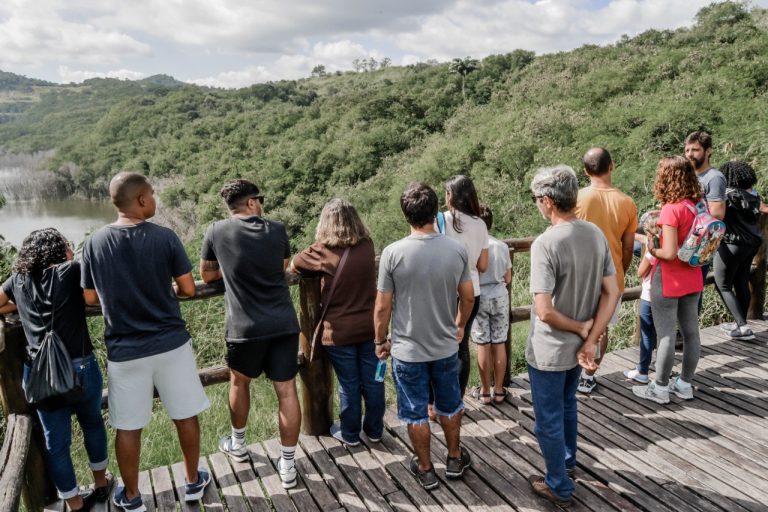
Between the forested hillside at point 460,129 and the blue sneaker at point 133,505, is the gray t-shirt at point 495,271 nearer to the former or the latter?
the blue sneaker at point 133,505

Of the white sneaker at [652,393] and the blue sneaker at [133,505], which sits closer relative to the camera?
the blue sneaker at [133,505]

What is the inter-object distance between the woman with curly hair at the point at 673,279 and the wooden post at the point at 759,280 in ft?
6.86

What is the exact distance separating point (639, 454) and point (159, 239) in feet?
9.36

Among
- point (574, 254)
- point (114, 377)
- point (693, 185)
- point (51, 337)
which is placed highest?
point (693, 185)

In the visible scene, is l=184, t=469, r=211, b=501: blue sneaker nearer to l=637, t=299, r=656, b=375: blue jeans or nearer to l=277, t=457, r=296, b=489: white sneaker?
l=277, t=457, r=296, b=489: white sneaker

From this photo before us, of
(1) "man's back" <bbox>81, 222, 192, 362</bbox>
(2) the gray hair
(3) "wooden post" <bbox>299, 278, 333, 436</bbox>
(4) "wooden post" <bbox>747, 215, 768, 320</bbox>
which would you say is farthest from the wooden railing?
(4) "wooden post" <bbox>747, 215, 768, 320</bbox>

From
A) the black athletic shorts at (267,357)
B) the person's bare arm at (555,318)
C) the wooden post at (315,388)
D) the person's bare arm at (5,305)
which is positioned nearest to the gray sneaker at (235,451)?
the wooden post at (315,388)

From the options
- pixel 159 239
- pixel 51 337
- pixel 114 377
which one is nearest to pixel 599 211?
pixel 159 239

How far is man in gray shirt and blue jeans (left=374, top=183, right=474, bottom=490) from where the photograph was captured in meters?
2.60

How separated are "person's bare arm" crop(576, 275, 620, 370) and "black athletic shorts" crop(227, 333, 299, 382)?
147 cm

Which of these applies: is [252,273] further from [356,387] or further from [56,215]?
[56,215]

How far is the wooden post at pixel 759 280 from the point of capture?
201 inches

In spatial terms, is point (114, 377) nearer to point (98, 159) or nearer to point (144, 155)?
point (144, 155)

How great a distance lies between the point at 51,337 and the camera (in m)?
2.44
